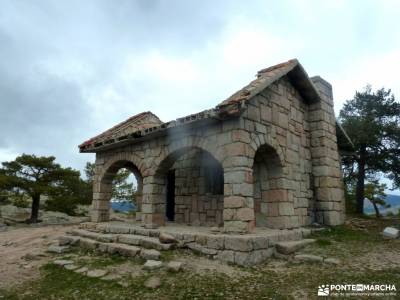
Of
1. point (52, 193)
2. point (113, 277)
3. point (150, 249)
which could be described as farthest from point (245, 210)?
point (52, 193)

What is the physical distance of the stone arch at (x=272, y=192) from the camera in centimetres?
765

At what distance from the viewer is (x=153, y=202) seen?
27.7ft

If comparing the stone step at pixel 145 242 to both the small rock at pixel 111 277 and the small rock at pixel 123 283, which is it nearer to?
the small rock at pixel 111 277

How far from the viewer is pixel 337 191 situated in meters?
9.49

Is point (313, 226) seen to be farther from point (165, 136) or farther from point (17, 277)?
point (17, 277)

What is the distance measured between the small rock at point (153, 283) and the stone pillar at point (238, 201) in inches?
78.5

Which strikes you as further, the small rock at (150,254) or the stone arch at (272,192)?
the stone arch at (272,192)

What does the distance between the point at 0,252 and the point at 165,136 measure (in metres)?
5.23

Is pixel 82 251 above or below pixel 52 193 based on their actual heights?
below

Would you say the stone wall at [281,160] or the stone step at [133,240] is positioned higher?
the stone wall at [281,160]

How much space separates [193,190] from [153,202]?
5.91 feet

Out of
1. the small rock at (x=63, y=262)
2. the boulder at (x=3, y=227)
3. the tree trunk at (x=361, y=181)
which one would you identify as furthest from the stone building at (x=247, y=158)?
the tree trunk at (x=361, y=181)

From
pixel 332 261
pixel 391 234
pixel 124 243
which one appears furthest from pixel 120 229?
pixel 391 234

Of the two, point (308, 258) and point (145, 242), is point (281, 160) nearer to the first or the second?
point (308, 258)
